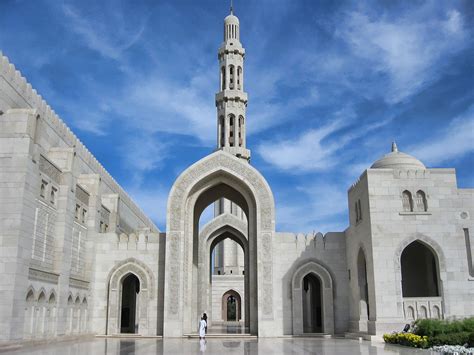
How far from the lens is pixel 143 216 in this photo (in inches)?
1561

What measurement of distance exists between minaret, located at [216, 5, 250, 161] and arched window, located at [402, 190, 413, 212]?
15.8 m

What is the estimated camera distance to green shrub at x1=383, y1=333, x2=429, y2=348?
1477cm

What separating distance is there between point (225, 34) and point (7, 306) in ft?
87.9

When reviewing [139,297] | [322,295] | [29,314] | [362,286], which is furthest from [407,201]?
[29,314]

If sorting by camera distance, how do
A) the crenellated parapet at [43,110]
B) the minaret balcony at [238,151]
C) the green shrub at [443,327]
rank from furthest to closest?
the minaret balcony at [238,151], the crenellated parapet at [43,110], the green shrub at [443,327]

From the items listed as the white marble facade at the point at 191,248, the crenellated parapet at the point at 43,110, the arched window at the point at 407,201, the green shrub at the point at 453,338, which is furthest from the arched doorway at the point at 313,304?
the green shrub at the point at 453,338

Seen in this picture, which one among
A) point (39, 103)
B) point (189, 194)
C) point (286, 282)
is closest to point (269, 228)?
point (286, 282)

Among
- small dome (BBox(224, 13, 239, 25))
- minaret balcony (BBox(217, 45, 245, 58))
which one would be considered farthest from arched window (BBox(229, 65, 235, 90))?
small dome (BBox(224, 13, 239, 25))

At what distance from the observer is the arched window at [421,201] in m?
19.0

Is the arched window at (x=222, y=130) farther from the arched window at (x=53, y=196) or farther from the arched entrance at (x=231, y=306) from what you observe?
the arched window at (x=53, y=196)

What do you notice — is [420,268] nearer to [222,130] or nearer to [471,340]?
[471,340]

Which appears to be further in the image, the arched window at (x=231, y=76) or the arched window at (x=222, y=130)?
the arched window at (x=231, y=76)

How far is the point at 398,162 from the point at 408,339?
8.02 m

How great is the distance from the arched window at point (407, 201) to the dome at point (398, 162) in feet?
6.15
